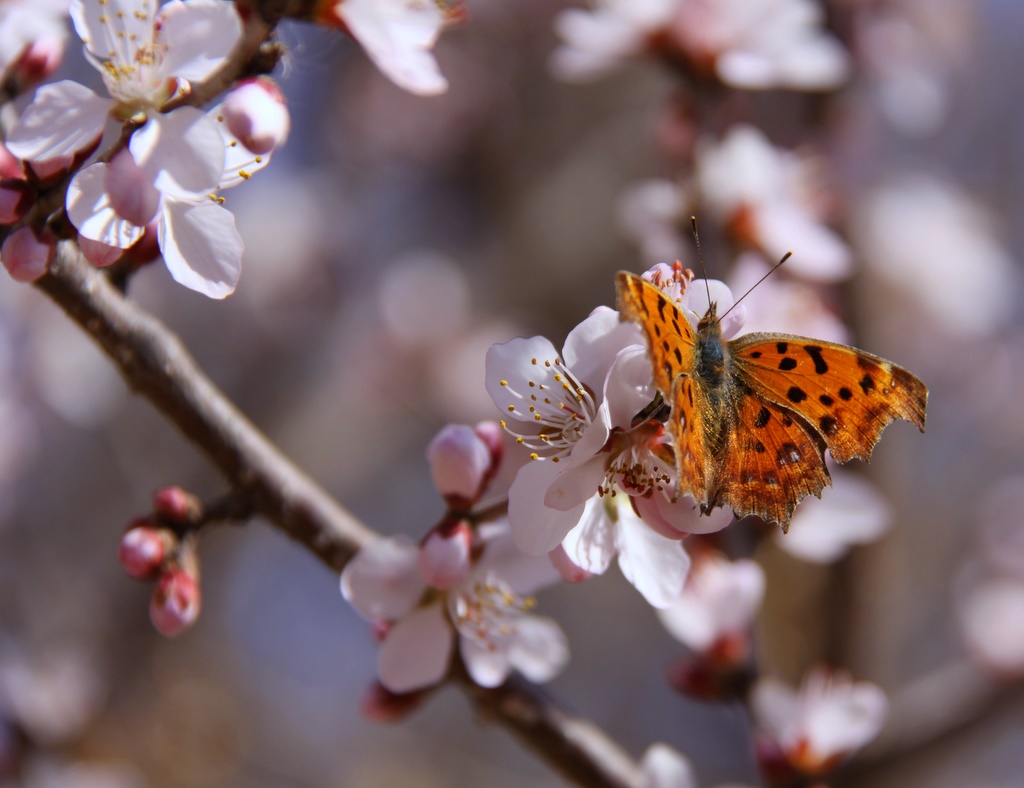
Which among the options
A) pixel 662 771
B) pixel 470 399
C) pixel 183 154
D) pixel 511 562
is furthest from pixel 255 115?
pixel 470 399

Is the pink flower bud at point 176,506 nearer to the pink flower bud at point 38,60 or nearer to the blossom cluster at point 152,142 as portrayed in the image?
the blossom cluster at point 152,142

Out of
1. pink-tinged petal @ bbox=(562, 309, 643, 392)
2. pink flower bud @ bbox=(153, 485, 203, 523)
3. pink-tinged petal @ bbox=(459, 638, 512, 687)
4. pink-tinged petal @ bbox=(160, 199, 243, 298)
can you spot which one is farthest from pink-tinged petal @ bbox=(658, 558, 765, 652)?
pink-tinged petal @ bbox=(160, 199, 243, 298)

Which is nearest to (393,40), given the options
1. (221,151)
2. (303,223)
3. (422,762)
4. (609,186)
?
(221,151)

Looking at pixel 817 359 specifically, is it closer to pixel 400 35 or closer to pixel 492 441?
pixel 492 441

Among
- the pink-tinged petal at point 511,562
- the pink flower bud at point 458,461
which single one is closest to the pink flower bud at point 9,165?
the pink flower bud at point 458,461

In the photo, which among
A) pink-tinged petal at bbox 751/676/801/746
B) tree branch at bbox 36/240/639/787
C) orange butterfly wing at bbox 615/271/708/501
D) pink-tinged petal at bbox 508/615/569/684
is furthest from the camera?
pink-tinged petal at bbox 751/676/801/746

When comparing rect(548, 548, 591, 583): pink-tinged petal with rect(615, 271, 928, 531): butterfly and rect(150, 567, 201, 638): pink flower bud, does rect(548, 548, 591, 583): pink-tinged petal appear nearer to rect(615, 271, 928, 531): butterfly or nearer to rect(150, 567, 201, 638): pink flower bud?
rect(615, 271, 928, 531): butterfly
